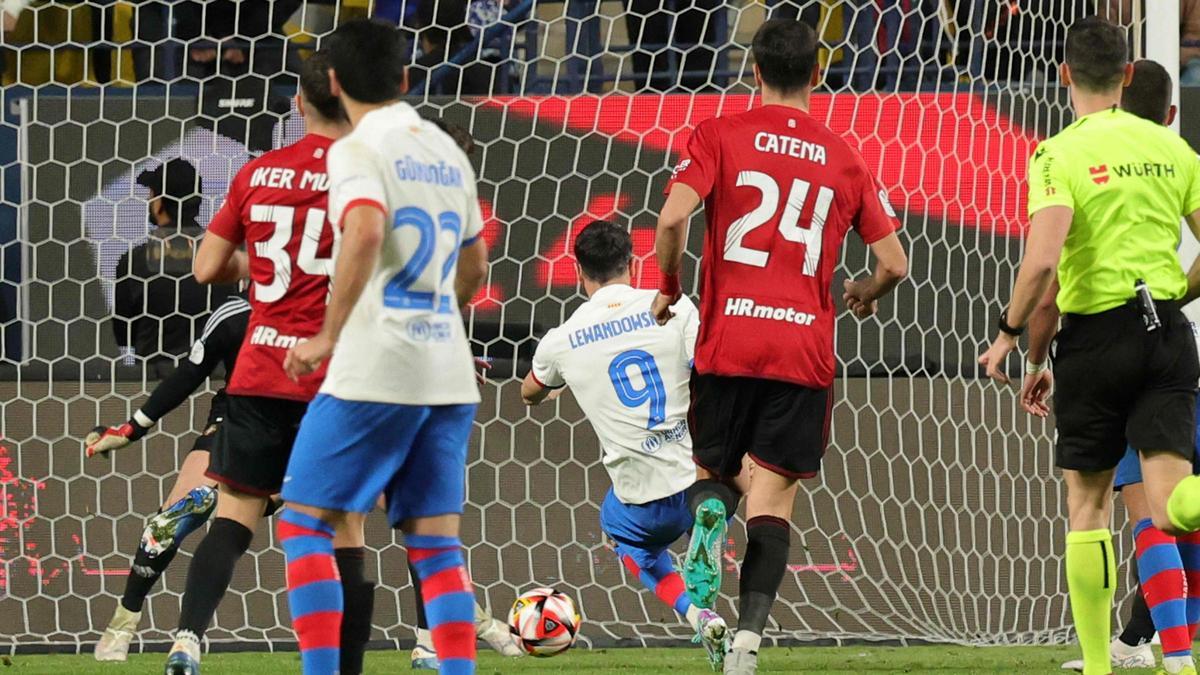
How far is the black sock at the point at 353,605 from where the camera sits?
Answer: 14.3 ft

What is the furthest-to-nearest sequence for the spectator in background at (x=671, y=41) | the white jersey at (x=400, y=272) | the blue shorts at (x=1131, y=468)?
the spectator in background at (x=671, y=41) → the blue shorts at (x=1131, y=468) → the white jersey at (x=400, y=272)

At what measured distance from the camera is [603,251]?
5801 millimetres

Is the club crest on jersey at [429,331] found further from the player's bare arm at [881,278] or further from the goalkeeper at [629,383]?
the goalkeeper at [629,383]

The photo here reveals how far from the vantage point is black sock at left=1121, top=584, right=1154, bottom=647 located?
5.97m

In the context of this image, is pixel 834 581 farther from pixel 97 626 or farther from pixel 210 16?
pixel 210 16

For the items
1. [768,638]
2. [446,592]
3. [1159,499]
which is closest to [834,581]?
[768,638]

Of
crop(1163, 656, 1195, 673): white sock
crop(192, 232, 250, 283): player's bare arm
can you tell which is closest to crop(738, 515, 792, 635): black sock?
crop(1163, 656, 1195, 673): white sock

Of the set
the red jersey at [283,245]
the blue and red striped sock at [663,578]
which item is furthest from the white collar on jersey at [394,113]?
the blue and red striped sock at [663,578]

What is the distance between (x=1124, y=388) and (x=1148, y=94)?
1.02 meters

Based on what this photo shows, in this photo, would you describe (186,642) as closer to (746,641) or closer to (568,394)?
(746,641)

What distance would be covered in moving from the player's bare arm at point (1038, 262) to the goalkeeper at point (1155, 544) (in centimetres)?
17

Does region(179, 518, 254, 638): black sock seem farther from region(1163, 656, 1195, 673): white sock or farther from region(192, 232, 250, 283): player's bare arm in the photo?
region(1163, 656, 1195, 673): white sock

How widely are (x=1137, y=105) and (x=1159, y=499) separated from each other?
124cm

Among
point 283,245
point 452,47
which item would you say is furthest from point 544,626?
point 452,47
